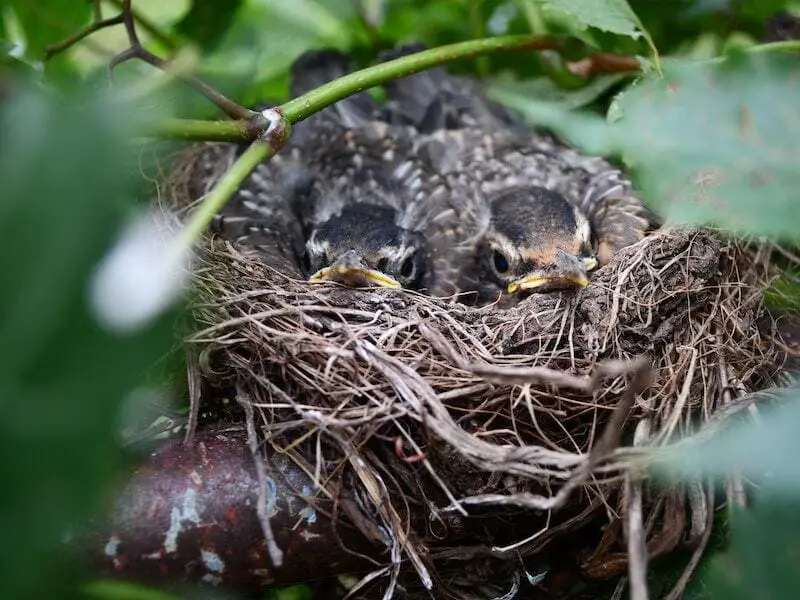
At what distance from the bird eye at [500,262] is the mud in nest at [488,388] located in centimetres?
17

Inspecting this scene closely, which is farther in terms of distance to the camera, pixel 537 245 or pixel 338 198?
pixel 338 198

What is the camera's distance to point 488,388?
1408mm

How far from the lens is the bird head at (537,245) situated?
169 centimetres

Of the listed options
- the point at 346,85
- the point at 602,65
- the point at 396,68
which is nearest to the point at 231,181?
the point at 346,85

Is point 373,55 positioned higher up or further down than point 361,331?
higher up

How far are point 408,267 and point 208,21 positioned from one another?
0.74m

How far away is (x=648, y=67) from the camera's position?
155cm

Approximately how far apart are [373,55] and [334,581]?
1.45m

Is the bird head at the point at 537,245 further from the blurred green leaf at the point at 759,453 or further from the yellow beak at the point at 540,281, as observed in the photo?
the blurred green leaf at the point at 759,453

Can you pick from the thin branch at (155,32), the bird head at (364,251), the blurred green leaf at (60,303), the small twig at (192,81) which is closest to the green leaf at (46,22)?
the thin branch at (155,32)

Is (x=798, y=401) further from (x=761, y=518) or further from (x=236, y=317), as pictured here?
(x=236, y=317)

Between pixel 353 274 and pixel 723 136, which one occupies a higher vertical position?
pixel 723 136

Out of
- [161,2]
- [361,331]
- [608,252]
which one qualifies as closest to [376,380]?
[361,331]

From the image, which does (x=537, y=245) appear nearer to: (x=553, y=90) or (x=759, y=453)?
(x=553, y=90)
